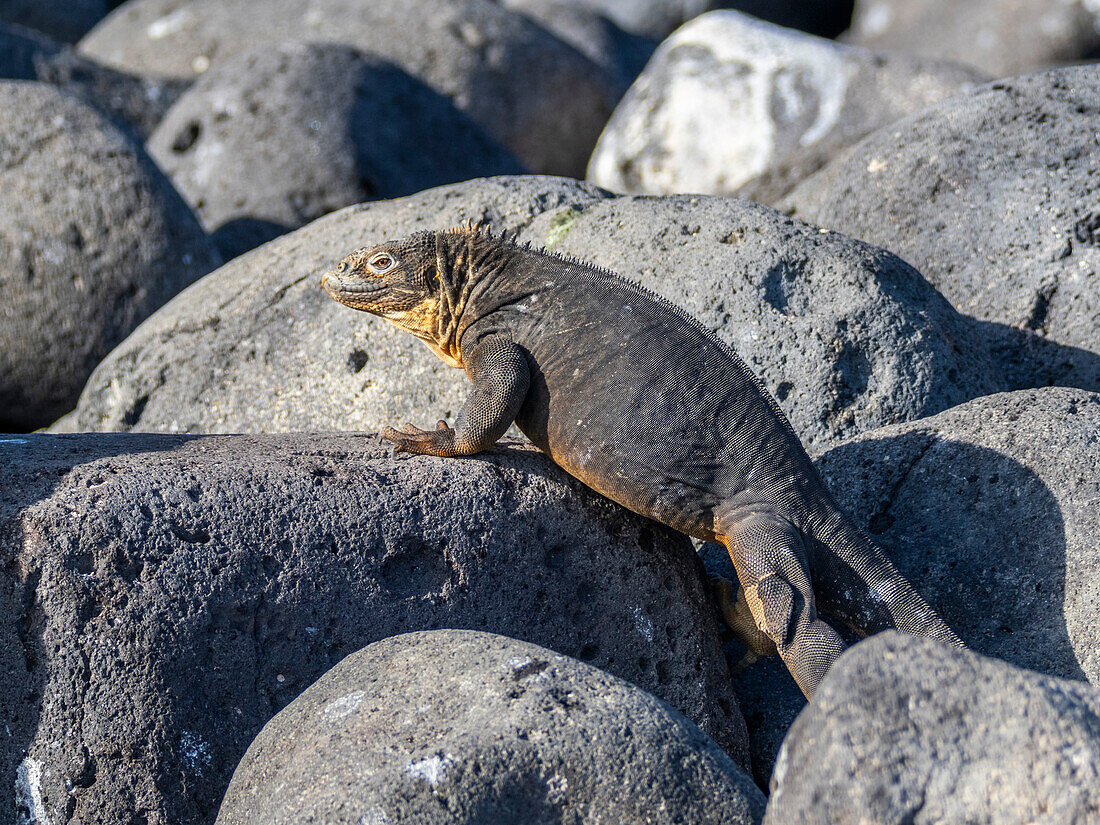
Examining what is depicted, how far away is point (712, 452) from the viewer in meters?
3.75

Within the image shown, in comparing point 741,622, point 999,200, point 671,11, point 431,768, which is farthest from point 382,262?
point 671,11

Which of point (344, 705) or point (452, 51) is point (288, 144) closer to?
point (452, 51)

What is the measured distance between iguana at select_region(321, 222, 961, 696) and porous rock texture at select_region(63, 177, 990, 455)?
0.67 metres

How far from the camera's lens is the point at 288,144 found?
26.5 ft

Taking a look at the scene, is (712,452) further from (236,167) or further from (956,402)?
(236,167)

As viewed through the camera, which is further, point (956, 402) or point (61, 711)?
point (956, 402)

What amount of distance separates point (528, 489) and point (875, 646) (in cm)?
168

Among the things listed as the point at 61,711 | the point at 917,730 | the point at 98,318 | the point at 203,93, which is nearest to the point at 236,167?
the point at 203,93

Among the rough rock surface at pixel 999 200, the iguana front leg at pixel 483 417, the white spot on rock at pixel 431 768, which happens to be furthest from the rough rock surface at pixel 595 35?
the white spot on rock at pixel 431 768

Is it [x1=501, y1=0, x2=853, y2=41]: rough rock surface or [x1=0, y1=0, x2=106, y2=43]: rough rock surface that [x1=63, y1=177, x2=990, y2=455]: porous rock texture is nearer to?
[x1=0, y1=0, x2=106, y2=43]: rough rock surface

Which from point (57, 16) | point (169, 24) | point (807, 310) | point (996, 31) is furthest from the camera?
point (57, 16)

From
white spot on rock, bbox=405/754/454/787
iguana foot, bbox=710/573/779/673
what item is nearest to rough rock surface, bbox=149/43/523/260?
iguana foot, bbox=710/573/779/673

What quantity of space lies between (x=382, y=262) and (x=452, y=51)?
6.43 meters

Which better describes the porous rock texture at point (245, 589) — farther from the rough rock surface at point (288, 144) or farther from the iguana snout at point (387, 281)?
the rough rock surface at point (288, 144)
